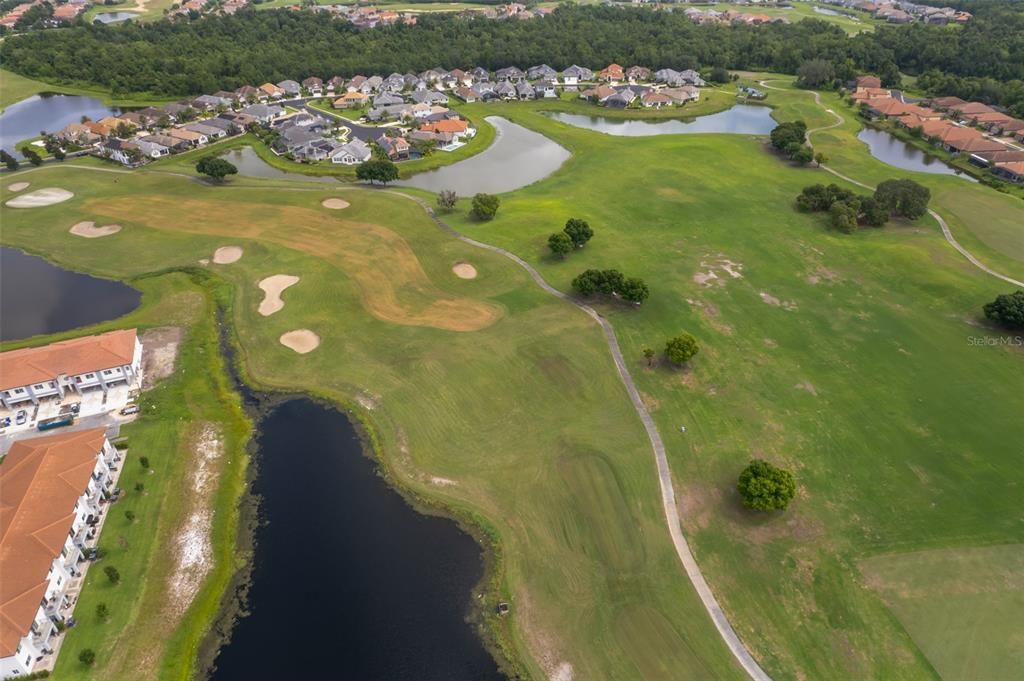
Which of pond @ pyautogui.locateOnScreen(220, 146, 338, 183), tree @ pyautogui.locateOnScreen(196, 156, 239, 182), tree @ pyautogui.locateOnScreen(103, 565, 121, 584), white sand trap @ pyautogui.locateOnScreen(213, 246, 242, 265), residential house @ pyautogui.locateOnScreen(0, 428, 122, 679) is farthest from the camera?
pond @ pyautogui.locateOnScreen(220, 146, 338, 183)

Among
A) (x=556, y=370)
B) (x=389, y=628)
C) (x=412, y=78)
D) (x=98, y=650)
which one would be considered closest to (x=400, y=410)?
(x=556, y=370)

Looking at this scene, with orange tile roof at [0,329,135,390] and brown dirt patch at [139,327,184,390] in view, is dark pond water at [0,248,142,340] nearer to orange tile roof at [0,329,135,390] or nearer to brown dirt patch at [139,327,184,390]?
brown dirt patch at [139,327,184,390]

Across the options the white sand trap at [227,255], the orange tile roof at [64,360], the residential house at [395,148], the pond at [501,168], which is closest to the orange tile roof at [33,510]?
the orange tile roof at [64,360]

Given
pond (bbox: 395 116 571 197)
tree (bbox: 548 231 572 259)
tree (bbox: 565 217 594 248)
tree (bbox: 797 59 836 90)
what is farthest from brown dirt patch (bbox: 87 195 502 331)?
tree (bbox: 797 59 836 90)

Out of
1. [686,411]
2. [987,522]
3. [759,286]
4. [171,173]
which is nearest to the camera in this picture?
[987,522]

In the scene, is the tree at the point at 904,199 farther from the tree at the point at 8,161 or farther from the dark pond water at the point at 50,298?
the tree at the point at 8,161

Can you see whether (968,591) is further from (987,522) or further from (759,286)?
(759,286)
